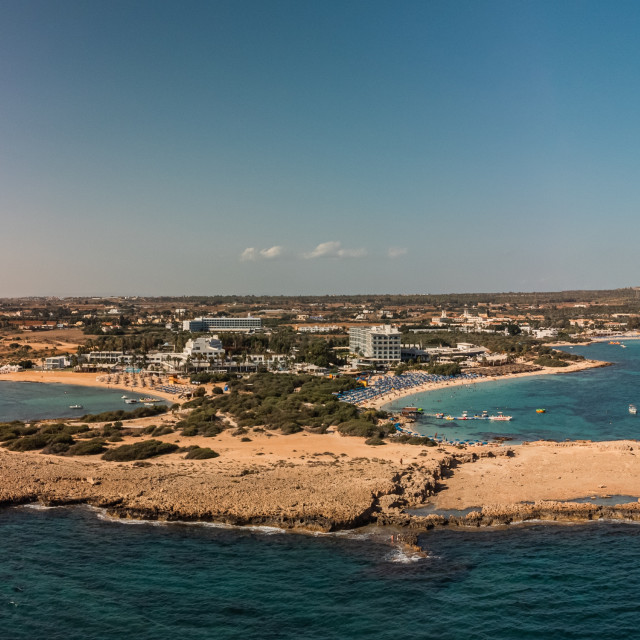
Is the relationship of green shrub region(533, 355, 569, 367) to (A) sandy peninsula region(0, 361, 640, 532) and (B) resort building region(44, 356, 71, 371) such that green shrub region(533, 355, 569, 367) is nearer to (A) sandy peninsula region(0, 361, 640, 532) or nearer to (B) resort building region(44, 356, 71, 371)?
(A) sandy peninsula region(0, 361, 640, 532)

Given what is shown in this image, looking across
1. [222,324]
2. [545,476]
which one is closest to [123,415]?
[545,476]

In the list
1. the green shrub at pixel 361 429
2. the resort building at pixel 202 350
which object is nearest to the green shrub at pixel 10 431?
the green shrub at pixel 361 429

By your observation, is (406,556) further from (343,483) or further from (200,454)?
(200,454)

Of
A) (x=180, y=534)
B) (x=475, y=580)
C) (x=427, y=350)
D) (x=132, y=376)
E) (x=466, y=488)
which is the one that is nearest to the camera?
(x=475, y=580)

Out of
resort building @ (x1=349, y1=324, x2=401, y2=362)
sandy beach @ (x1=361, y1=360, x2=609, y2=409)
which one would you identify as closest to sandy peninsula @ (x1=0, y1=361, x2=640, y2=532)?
sandy beach @ (x1=361, y1=360, x2=609, y2=409)

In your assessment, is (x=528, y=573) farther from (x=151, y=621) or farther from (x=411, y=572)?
(x=151, y=621)

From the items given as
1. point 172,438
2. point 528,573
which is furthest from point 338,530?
point 172,438

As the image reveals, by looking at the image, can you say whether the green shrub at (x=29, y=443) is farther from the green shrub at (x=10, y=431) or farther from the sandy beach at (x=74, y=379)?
the sandy beach at (x=74, y=379)
